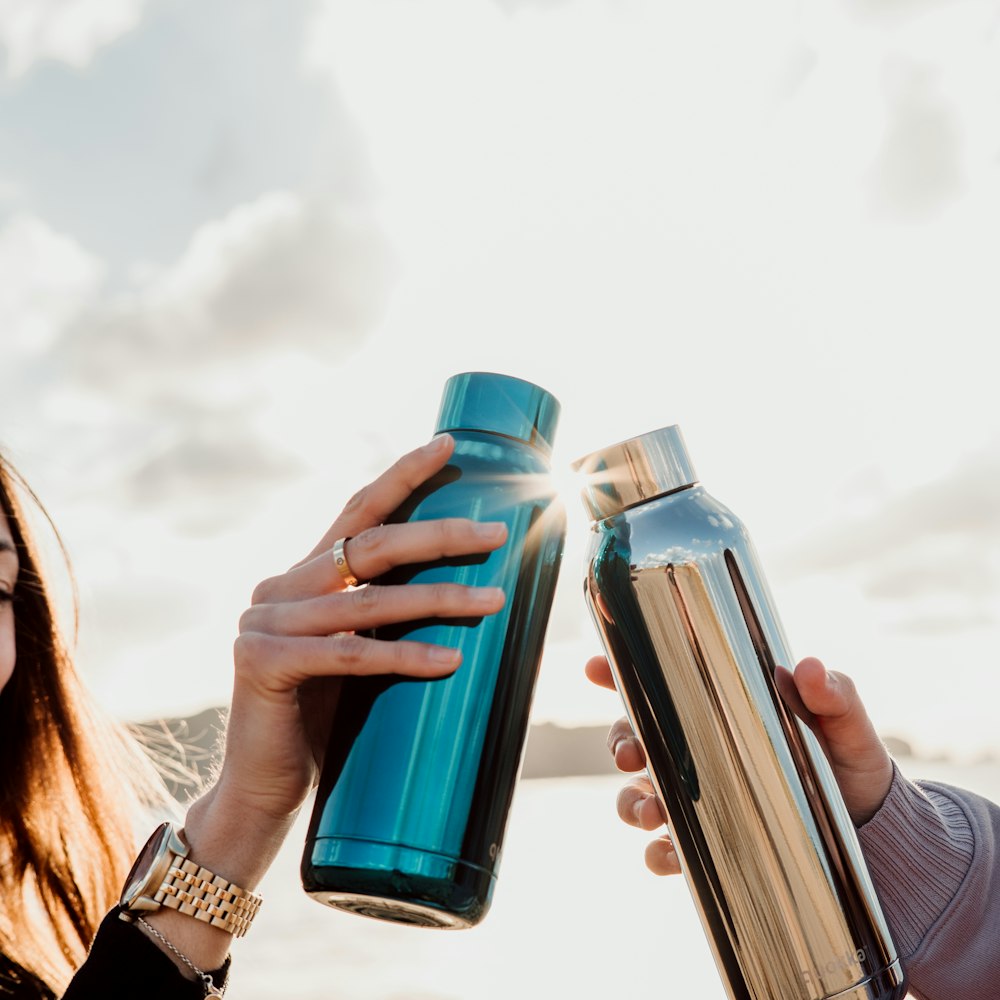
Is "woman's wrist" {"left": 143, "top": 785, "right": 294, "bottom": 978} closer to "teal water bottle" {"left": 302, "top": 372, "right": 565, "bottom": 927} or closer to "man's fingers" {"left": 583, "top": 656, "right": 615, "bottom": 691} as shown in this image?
"teal water bottle" {"left": 302, "top": 372, "right": 565, "bottom": 927}

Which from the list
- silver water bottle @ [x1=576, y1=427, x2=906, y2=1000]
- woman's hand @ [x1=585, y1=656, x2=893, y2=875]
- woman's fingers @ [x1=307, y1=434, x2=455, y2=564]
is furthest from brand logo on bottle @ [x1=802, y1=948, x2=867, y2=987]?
woman's fingers @ [x1=307, y1=434, x2=455, y2=564]

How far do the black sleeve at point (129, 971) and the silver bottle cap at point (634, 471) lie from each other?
0.56m

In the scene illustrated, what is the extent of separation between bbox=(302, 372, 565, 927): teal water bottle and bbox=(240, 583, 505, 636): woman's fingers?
0.07 feet

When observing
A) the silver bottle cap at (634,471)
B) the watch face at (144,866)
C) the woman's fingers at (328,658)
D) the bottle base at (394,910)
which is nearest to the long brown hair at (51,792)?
the watch face at (144,866)

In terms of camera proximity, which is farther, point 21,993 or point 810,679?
point 21,993

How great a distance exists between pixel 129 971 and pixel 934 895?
747 mm

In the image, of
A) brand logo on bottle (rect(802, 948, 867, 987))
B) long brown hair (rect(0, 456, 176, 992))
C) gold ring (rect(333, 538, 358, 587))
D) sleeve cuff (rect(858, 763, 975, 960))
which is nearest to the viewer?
brand logo on bottle (rect(802, 948, 867, 987))

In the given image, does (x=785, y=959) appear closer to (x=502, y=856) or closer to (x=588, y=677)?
(x=502, y=856)

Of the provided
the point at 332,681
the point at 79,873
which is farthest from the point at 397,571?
the point at 79,873

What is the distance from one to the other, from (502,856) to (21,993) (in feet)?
3.79

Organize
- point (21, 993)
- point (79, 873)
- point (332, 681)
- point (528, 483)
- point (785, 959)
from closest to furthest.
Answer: point (785, 959) → point (528, 483) → point (332, 681) → point (21, 993) → point (79, 873)

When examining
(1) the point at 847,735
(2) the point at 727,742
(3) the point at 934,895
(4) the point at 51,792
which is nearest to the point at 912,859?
(3) the point at 934,895

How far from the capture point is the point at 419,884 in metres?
0.69

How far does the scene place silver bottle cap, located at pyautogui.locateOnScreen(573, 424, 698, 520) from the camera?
0.74m
